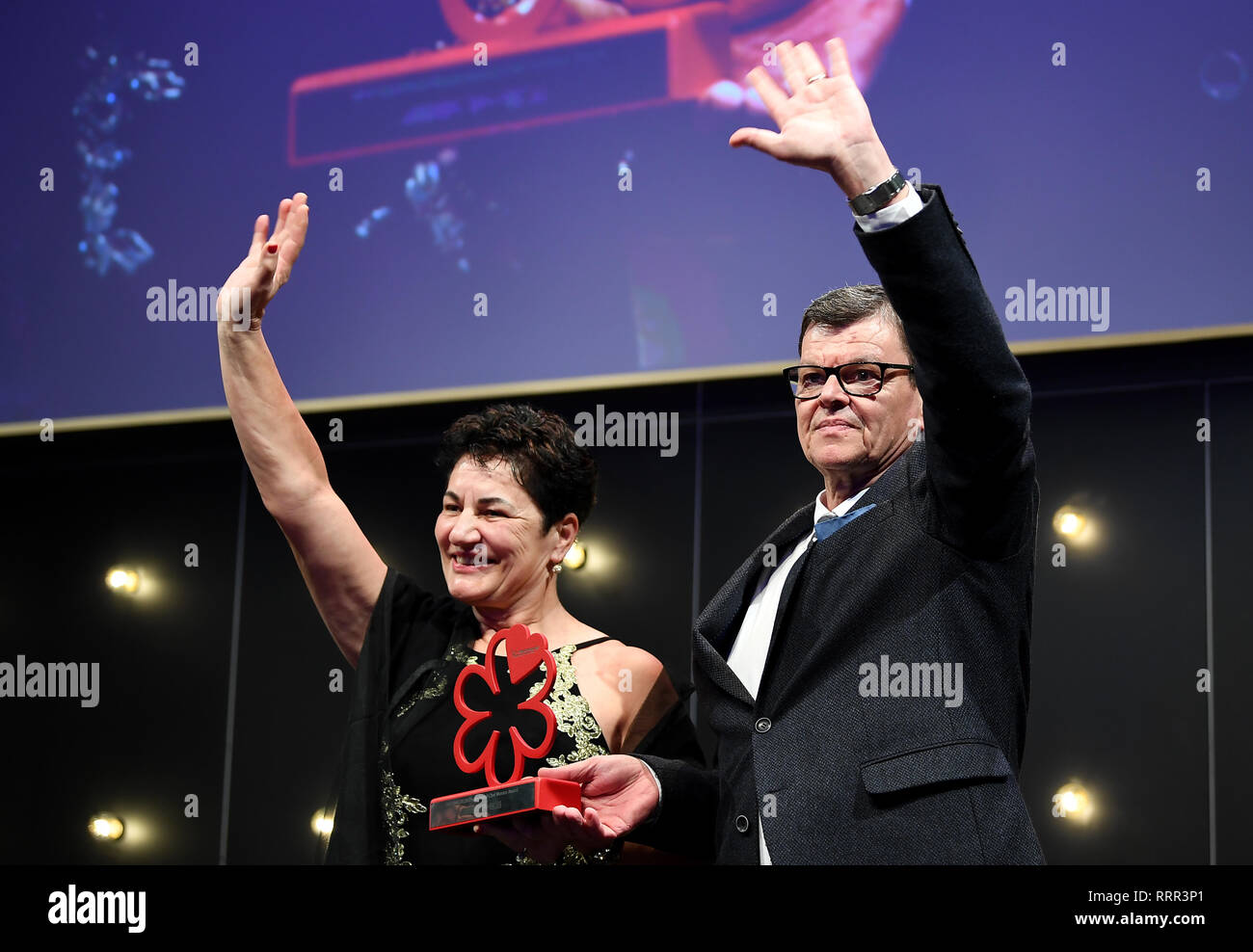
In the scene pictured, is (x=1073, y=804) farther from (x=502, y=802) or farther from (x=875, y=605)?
(x=502, y=802)

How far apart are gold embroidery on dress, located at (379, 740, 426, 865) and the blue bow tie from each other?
73 cm

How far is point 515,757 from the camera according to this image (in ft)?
6.19

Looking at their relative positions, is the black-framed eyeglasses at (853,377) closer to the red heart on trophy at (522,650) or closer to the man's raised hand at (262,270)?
the red heart on trophy at (522,650)

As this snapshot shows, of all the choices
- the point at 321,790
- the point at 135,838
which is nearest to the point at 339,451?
the point at 321,790

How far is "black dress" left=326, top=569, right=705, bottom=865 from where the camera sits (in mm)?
1924

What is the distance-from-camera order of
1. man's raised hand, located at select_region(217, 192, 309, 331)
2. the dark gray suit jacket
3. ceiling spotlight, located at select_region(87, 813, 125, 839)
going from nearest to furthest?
the dark gray suit jacket
man's raised hand, located at select_region(217, 192, 309, 331)
ceiling spotlight, located at select_region(87, 813, 125, 839)

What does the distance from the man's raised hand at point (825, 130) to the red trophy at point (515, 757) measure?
85cm

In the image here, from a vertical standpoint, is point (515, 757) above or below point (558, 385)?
below

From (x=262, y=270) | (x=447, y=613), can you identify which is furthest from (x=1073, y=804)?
(x=262, y=270)

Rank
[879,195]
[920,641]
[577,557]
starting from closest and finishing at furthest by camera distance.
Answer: [879,195]
[920,641]
[577,557]

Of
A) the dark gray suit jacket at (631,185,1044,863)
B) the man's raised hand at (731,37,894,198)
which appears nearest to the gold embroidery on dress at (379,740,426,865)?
the dark gray suit jacket at (631,185,1044,863)

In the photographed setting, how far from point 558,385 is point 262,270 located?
886 millimetres

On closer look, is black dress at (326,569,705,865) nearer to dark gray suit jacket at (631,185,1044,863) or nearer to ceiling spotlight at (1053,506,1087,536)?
dark gray suit jacket at (631,185,1044,863)
